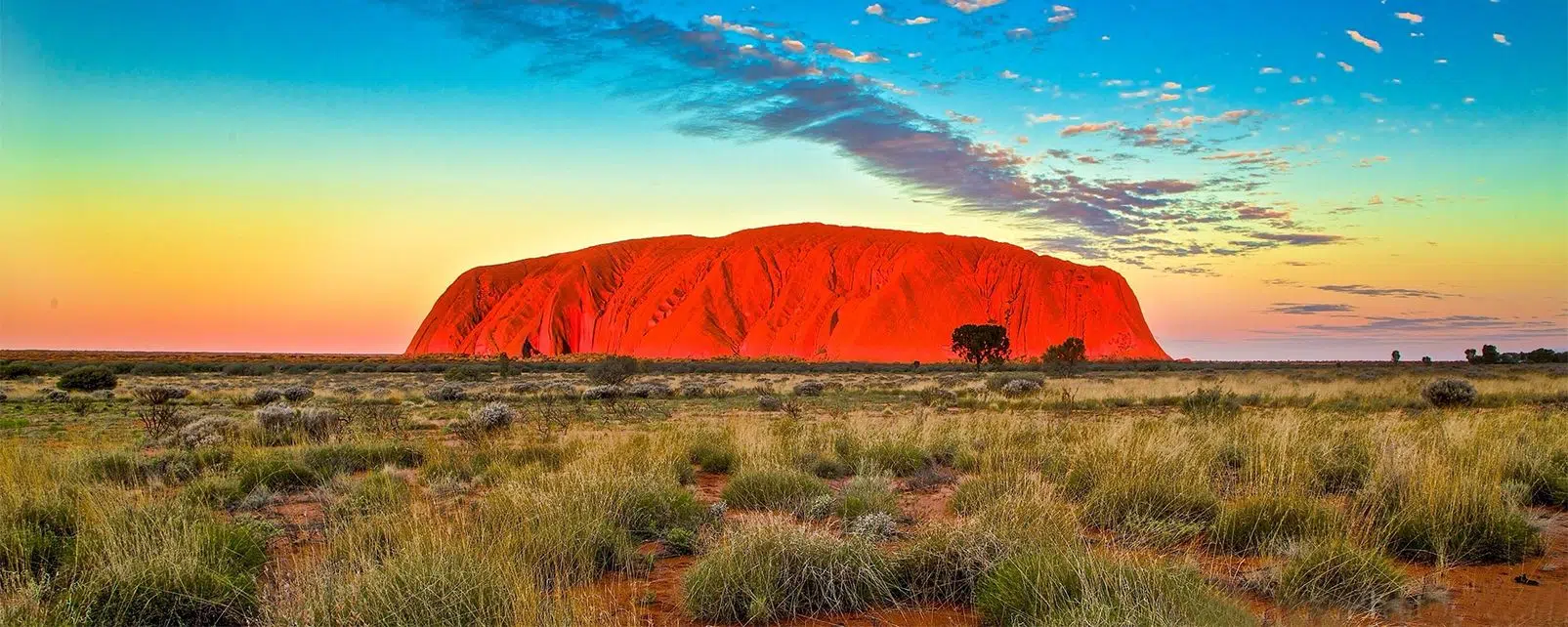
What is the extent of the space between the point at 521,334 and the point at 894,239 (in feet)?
165

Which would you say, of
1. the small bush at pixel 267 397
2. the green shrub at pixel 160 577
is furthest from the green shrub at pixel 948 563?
the small bush at pixel 267 397

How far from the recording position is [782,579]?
16.9 ft

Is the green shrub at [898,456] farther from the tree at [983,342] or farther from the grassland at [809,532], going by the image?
the tree at [983,342]

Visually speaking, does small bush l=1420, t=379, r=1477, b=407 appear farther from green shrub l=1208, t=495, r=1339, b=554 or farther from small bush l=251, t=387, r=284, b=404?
small bush l=251, t=387, r=284, b=404

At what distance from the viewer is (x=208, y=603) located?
474cm

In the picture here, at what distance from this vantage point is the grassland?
4.45 meters

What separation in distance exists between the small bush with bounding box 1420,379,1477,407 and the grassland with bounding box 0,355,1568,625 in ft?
A: 37.2

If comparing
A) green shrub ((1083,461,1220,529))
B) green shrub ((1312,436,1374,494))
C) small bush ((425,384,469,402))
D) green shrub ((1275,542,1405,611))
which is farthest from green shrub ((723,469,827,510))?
small bush ((425,384,469,402))

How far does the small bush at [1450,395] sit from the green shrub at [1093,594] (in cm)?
2168

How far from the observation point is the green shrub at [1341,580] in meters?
4.68

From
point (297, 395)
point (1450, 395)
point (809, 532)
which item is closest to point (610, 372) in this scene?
point (297, 395)

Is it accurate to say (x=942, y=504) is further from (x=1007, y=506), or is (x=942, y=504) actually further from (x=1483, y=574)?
(x=1483, y=574)

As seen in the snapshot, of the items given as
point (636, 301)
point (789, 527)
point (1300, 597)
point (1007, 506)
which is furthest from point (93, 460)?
point (636, 301)

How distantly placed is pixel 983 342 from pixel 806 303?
36583 mm
